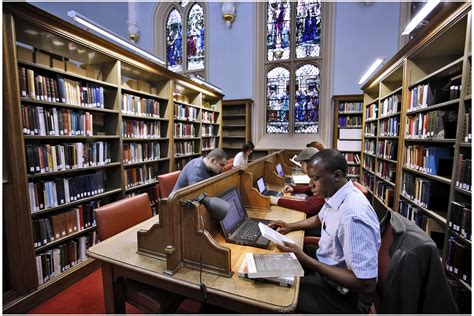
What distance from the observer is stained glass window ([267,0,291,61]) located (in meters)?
5.74

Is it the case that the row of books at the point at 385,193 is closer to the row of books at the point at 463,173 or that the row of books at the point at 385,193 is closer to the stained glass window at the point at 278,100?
the row of books at the point at 463,173

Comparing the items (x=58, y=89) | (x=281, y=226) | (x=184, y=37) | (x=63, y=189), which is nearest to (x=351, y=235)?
(x=281, y=226)

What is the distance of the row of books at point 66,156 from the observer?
76.1 inches

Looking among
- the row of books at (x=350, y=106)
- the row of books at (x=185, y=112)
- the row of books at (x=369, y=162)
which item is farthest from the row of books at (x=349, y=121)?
the row of books at (x=185, y=112)

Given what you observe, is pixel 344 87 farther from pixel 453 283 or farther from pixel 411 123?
pixel 453 283

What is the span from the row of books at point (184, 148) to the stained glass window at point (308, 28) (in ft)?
11.8

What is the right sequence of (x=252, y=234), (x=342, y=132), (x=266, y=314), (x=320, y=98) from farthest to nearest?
1. (x=320, y=98)
2. (x=342, y=132)
3. (x=252, y=234)
4. (x=266, y=314)

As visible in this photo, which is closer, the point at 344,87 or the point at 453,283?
the point at 453,283

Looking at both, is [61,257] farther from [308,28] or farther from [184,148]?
[308,28]

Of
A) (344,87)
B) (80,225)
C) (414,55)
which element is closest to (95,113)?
(80,225)

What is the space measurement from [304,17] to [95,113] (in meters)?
5.34

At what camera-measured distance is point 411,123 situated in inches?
106

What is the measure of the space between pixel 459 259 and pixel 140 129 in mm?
3673

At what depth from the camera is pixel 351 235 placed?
1017 mm
